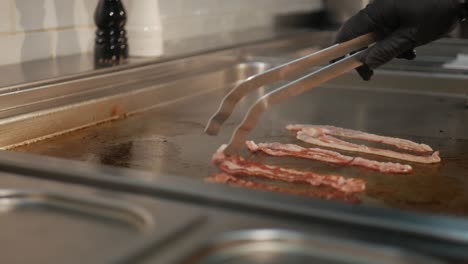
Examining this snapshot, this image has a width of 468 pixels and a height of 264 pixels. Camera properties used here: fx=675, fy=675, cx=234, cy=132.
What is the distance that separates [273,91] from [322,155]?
0.16 m

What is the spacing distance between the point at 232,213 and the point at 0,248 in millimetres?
215

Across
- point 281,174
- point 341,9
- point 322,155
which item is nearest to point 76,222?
point 281,174

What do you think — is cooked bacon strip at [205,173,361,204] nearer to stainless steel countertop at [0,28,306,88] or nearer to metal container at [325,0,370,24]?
stainless steel countertop at [0,28,306,88]

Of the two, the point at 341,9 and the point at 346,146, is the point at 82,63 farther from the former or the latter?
the point at 341,9

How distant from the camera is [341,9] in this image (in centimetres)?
257

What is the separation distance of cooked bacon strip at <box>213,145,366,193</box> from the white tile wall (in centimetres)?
59

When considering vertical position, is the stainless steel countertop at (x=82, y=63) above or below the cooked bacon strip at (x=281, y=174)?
above

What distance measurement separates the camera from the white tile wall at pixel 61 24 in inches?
51.5

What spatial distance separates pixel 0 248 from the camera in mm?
584

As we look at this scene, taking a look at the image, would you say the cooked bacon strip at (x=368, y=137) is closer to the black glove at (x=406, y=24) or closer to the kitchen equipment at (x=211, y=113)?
the kitchen equipment at (x=211, y=113)

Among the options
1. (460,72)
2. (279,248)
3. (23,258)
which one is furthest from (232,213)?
(460,72)

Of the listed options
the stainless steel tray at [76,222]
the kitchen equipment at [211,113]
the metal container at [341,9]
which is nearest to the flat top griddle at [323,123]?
the kitchen equipment at [211,113]

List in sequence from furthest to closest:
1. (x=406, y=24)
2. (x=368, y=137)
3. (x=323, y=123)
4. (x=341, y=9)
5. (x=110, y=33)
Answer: (x=341, y=9) < (x=110, y=33) < (x=323, y=123) < (x=368, y=137) < (x=406, y=24)

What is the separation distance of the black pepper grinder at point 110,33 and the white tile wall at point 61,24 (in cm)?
9
